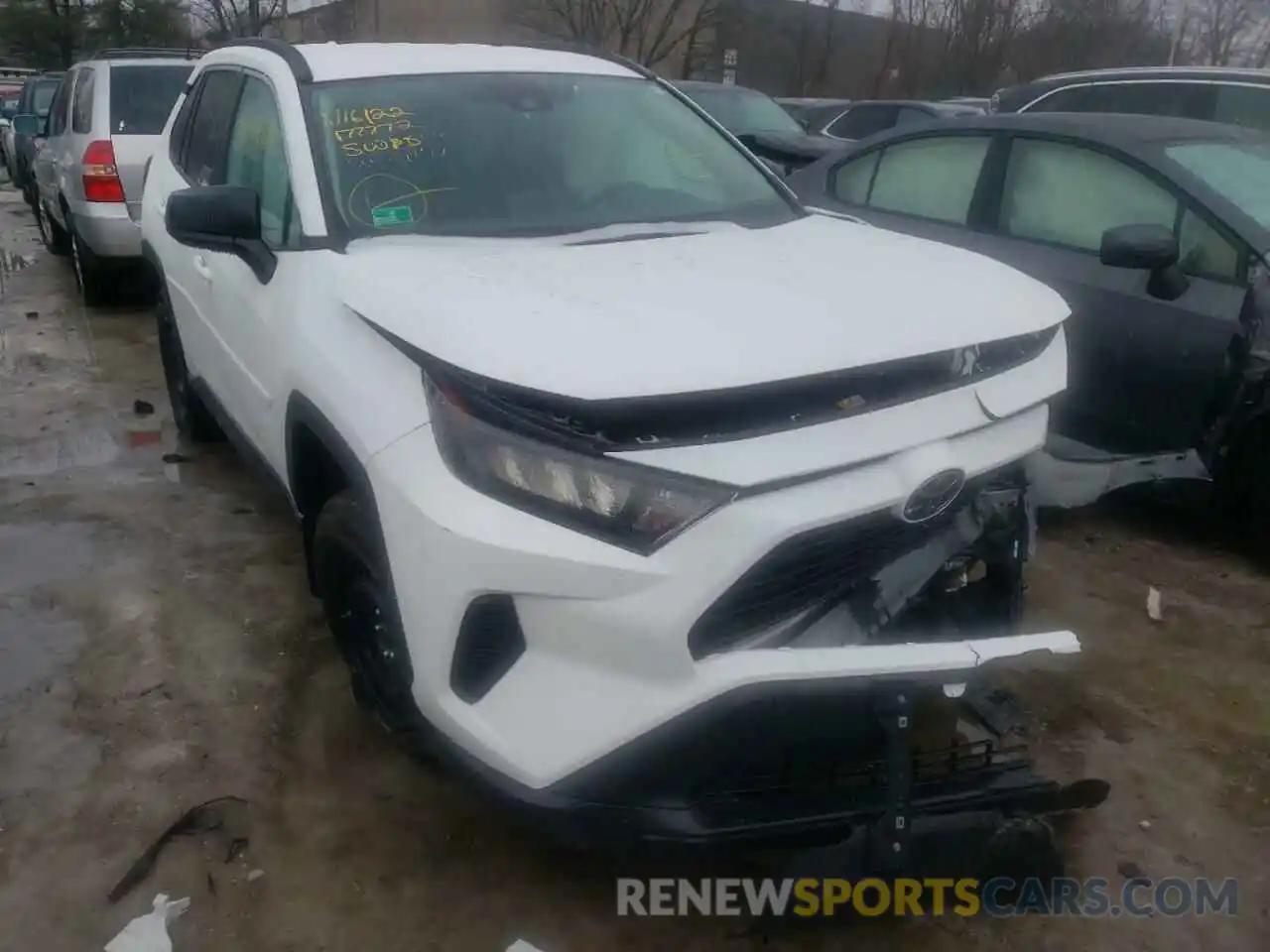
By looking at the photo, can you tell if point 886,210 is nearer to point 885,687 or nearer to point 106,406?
point 885,687

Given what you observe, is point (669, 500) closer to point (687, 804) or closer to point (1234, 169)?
point (687, 804)

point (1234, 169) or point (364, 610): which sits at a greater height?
point (1234, 169)

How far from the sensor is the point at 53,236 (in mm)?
11648

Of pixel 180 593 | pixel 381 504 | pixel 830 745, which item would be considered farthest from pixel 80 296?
pixel 830 745

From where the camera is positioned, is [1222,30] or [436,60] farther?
[1222,30]

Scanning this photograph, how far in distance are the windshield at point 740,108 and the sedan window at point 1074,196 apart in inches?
225

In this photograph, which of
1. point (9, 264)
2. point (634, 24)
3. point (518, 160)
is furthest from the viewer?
point (634, 24)

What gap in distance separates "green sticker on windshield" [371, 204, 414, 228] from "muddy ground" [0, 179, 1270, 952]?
1.36 metres

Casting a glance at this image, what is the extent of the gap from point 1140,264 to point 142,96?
730cm

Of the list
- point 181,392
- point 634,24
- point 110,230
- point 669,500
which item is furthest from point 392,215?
point 634,24

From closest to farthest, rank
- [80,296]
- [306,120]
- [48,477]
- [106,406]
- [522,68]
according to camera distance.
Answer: [306,120] < [522,68] < [48,477] < [106,406] < [80,296]

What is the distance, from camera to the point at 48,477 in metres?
5.18

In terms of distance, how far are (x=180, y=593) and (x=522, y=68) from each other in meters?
2.11

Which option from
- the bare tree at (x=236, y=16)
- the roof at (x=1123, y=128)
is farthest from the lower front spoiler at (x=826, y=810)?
the bare tree at (x=236, y=16)
